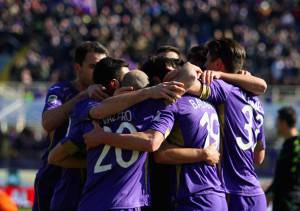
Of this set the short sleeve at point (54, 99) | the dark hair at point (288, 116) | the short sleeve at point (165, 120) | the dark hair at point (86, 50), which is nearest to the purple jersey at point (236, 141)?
the short sleeve at point (165, 120)

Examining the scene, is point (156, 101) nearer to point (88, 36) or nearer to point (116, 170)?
point (116, 170)

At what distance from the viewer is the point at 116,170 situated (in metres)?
5.95

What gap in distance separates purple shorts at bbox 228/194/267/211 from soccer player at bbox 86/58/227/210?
327mm

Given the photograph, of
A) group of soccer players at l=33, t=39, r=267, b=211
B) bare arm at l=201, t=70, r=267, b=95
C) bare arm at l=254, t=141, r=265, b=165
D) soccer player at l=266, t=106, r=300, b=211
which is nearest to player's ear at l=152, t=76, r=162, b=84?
group of soccer players at l=33, t=39, r=267, b=211

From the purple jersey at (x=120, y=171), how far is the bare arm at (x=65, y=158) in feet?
1.11

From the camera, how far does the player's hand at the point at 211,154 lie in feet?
20.0

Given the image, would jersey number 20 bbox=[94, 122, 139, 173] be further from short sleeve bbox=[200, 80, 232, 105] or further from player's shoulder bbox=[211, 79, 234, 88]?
player's shoulder bbox=[211, 79, 234, 88]

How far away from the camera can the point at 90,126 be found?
6195 millimetres

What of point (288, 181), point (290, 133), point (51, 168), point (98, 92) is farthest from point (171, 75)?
point (290, 133)

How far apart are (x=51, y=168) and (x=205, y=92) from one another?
1959 mm

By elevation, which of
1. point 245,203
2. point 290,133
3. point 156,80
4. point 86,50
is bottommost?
point 245,203

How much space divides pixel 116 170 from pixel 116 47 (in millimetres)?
22563

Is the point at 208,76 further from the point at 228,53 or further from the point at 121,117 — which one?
the point at 121,117

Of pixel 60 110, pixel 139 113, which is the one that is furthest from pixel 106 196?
pixel 60 110
